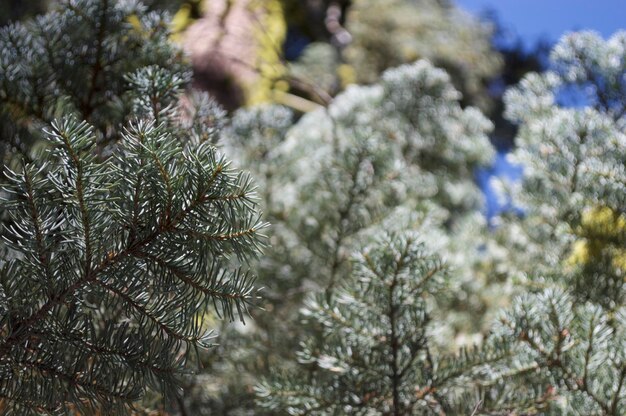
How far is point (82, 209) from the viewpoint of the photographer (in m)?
0.42

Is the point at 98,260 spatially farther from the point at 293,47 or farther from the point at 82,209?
the point at 293,47

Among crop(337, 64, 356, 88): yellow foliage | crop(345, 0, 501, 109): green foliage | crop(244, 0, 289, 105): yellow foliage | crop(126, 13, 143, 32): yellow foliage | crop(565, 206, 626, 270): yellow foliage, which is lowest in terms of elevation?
crop(565, 206, 626, 270): yellow foliage

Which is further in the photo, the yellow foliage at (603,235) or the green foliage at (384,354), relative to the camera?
the yellow foliage at (603,235)

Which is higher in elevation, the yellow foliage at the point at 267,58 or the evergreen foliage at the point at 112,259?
the yellow foliage at the point at 267,58

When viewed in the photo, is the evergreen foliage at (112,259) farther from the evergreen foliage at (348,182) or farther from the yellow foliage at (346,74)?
the yellow foliage at (346,74)

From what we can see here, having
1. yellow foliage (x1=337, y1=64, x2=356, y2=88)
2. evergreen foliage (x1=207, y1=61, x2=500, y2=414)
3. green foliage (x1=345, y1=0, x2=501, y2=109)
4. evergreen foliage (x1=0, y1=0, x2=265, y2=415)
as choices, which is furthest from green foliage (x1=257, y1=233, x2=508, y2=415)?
green foliage (x1=345, y1=0, x2=501, y2=109)

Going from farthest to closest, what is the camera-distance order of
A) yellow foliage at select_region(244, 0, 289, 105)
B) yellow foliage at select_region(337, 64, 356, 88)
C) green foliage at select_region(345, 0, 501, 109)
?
green foliage at select_region(345, 0, 501, 109) < yellow foliage at select_region(337, 64, 356, 88) < yellow foliage at select_region(244, 0, 289, 105)

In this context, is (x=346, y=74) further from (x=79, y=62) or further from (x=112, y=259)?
(x=112, y=259)

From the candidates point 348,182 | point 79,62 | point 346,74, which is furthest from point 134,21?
point 346,74

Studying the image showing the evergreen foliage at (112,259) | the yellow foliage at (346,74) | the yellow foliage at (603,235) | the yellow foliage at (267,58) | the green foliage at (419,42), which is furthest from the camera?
the green foliage at (419,42)

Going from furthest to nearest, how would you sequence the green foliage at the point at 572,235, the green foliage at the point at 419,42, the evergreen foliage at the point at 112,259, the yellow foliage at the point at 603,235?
the green foliage at the point at 419,42
the yellow foliage at the point at 603,235
the green foliage at the point at 572,235
the evergreen foliage at the point at 112,259

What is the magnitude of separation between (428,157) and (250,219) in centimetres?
126

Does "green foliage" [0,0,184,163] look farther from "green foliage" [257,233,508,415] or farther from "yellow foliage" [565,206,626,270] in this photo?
"yellow foliage" [565,206,626,270]

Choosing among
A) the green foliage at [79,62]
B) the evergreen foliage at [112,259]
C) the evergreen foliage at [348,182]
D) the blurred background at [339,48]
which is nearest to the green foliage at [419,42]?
the blurred background at [339,48]
